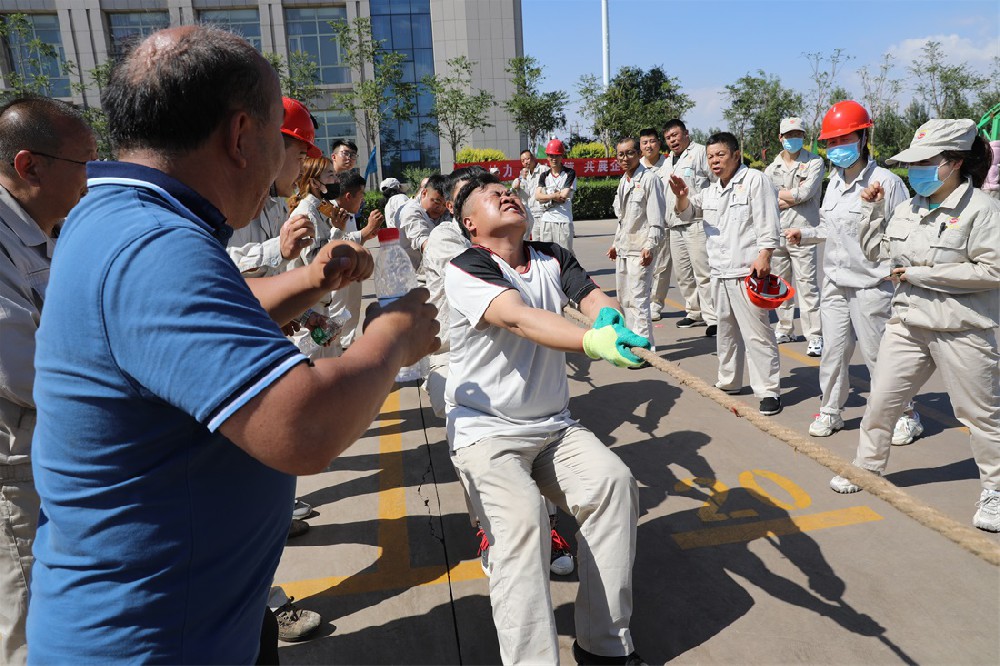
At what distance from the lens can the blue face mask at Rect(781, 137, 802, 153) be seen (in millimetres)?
7692

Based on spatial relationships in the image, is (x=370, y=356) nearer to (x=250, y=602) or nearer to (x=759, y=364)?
(x=250, y=602)

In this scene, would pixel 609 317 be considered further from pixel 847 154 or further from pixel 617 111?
pixel 617 111

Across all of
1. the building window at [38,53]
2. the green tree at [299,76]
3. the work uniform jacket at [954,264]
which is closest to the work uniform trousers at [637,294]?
the work uniform jacket at [954,264]

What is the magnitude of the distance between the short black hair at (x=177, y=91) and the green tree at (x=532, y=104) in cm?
3714

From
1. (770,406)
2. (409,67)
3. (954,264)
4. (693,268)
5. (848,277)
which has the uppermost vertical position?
(409,67)

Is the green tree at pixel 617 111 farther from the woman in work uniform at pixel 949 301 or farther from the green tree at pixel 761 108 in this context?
the woman in work uniform at pixel 949 301

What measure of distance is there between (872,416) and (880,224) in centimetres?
144

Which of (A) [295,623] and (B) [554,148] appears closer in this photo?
(A) [295,623]

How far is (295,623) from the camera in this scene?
3.06m

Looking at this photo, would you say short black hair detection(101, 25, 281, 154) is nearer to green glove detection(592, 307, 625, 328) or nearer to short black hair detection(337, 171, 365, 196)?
green glove detection(592, 307, 625, 328)

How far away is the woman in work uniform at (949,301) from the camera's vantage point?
3674 mm

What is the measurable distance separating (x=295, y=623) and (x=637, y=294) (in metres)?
5.37

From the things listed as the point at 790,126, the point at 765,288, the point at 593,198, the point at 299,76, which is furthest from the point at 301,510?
the point at 299,76

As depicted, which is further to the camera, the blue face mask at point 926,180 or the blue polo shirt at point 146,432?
the blue face mask at point 926,180
